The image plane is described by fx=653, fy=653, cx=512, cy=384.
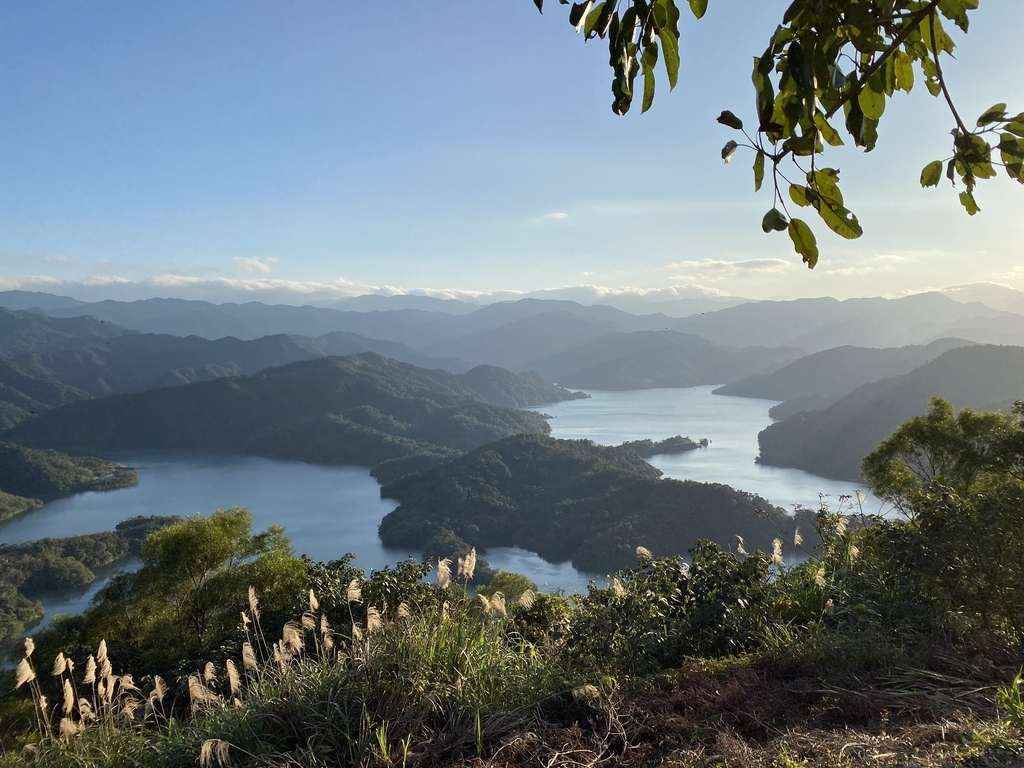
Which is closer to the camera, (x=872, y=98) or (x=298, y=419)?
(x=872, y=98)

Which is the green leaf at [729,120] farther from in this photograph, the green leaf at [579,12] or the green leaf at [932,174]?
the green leaf at [932,174]

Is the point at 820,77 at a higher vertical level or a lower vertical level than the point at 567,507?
higher

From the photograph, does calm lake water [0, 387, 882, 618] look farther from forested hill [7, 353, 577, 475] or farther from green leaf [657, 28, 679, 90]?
green leaf [657, 28, 679, 90]

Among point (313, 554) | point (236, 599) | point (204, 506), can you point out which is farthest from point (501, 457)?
point (236, 599)

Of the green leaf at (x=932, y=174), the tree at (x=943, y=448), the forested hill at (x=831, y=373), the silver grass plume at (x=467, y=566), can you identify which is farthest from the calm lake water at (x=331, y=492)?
the green leaf at (x=932, y=174)

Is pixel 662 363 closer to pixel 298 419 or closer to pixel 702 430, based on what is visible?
pixel 702 430

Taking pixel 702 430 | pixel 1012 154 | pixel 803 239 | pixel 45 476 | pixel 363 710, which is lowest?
pixel 45 476

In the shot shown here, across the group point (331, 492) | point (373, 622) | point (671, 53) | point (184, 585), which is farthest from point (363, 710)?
point (331, 492)
